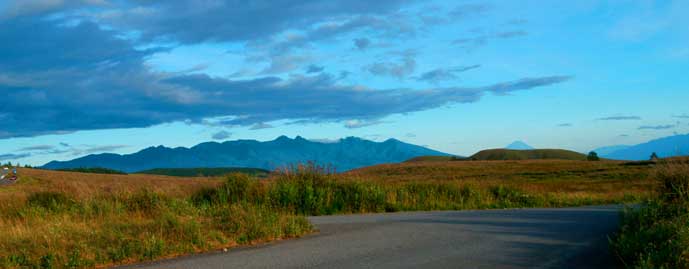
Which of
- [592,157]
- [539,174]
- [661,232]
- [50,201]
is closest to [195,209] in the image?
[50,201]

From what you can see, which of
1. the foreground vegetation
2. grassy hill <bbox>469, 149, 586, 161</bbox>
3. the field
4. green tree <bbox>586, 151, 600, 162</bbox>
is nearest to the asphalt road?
the foreground vegetation

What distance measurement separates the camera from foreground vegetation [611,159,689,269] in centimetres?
795

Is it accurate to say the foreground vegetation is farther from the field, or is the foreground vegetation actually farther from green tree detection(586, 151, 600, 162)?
green tree detection(586, 151, 600, 162)

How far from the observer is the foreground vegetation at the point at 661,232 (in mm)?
7945

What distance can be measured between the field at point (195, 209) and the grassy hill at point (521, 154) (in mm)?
113184

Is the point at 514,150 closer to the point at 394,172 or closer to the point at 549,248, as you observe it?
the point at 394,172

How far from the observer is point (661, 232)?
923cm

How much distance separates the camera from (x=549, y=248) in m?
10.3

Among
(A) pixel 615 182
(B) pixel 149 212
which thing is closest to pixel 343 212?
(B) pixel 149 212

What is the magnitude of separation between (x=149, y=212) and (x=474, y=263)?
8.48 metres

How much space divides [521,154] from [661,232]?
5952 inches

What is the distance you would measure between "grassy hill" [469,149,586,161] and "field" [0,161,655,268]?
11318 centimetres

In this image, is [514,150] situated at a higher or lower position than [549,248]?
higher

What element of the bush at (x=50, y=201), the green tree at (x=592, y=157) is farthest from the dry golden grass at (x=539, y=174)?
the bush at (x=50, y=201)
